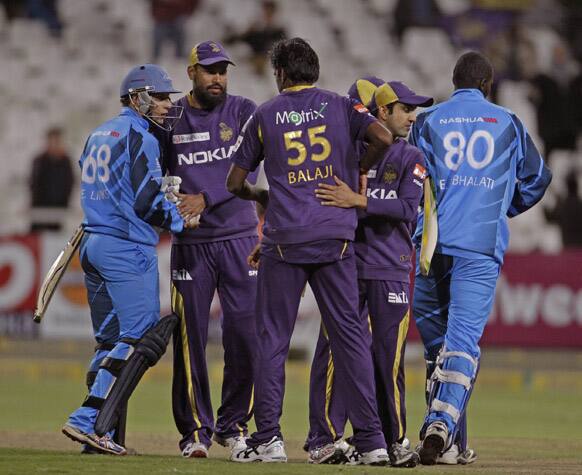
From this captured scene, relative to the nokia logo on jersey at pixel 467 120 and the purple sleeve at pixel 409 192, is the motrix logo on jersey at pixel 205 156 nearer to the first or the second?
the purple sleeve at pixel 409 192

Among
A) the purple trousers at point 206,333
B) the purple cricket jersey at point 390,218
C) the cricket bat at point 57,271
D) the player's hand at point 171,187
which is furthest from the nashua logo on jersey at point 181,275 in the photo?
the purple cricket jersey at point 390,218

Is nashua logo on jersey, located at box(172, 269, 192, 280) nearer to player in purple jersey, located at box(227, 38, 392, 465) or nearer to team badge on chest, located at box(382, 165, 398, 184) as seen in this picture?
player in purple jersey, located at box(227, 38, 392, 465)

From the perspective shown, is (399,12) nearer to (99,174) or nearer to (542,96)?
(542,96)

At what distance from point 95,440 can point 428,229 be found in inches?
94.6

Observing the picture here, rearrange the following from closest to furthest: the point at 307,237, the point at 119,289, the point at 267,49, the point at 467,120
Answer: the point at 307,237, the point at 119,289, the point at 467,120, the point at 267,49

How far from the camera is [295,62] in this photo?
24.3 feet

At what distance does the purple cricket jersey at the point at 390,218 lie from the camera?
793 cm

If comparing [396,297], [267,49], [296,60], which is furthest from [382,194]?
[267,49]

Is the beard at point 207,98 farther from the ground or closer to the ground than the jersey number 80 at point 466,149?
farther from the ground

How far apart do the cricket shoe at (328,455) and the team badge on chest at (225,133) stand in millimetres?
2165

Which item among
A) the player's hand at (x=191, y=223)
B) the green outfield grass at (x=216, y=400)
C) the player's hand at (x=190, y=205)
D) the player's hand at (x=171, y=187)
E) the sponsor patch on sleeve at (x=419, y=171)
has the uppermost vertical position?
the sponsor patch on sleeve at (x=419, y=171)

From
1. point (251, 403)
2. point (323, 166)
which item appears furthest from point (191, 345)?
point (323, 166)

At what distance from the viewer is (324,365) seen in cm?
820

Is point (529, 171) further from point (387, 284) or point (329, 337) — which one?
point (329, 337)
